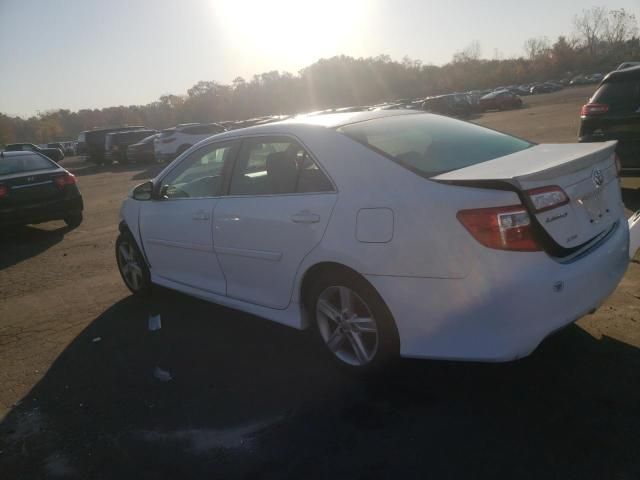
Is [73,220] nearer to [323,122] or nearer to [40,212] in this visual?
[40,212]

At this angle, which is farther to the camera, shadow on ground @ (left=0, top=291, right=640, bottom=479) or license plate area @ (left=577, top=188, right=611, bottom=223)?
license plate area @ (left=577, top=188, right=611, bottom=223)

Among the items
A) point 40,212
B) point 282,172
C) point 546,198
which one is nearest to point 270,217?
point 282,172

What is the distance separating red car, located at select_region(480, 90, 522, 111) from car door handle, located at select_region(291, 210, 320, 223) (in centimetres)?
4341

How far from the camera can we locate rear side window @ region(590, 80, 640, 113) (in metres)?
6.93

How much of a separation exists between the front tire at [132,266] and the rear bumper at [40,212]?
408cm

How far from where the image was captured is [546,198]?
2643 millimetres

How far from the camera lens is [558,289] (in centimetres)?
257

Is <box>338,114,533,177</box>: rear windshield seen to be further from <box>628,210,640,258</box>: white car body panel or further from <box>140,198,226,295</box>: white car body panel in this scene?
<box>140,198,226,295</box>: white car body panel

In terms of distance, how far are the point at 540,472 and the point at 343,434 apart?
0.98 m

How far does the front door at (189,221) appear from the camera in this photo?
416 centimetres

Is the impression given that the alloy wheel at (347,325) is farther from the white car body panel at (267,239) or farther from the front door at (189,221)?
the front door at (189,221)

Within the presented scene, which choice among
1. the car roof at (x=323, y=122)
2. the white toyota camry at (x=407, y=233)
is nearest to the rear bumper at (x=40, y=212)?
the white toyota camry at (x=407, y=233)

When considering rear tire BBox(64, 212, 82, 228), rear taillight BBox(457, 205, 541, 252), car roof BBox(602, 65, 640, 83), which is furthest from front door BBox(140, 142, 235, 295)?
car roof BBox(602, 65, 640, 83)

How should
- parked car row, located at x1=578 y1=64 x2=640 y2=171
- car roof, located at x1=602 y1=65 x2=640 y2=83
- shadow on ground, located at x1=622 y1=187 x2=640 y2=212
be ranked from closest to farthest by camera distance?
shadow on ground, located at x1=622 y1=187 x2=640 y2=212, parked car row, located at x1=578 y1=64 x2=640 y2=171, car roof, located at x1=602 y1=65 x2=640 y2=83
